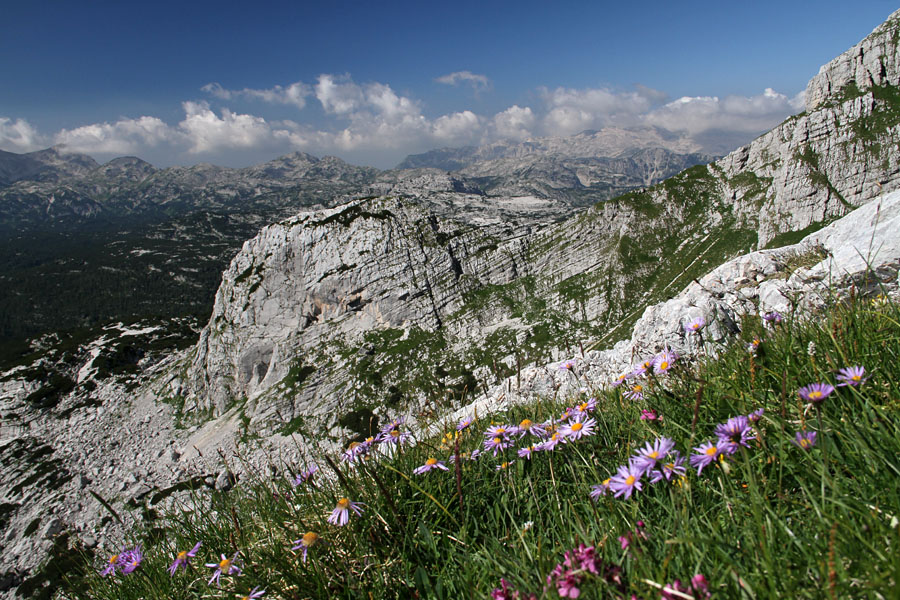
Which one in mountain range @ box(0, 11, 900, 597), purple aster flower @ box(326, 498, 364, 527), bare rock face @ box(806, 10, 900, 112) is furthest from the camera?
bare rock face @ box(806, 10, 900, 112)

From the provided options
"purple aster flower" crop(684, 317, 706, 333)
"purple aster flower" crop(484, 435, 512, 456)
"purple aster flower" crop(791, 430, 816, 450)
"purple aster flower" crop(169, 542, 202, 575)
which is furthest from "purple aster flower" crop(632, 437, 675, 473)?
"purple aster flower" crop(169, 542, 202, 575)

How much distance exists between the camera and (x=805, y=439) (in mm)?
1978

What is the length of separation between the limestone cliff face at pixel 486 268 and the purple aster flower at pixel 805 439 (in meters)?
86.1

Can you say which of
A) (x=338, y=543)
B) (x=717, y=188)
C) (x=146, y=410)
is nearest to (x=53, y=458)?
(x=146, y=410)

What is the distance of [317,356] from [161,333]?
7888 cm

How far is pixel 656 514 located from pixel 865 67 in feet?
573

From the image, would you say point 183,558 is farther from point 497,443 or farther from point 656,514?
point 656,514

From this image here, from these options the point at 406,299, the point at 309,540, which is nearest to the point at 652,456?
the point at 309,540

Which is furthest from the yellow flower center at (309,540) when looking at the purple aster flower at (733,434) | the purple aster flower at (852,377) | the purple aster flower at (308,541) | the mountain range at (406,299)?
the mountain range at (406,299)

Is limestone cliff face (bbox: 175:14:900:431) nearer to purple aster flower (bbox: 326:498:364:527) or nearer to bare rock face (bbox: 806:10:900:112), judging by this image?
bare rock face (bbox: 806:10:900:112)

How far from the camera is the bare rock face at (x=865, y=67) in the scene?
355 feet

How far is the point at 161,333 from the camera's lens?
468 feet

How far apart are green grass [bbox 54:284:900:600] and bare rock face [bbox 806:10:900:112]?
16293 cm

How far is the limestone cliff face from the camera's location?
94.2 metres
